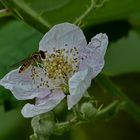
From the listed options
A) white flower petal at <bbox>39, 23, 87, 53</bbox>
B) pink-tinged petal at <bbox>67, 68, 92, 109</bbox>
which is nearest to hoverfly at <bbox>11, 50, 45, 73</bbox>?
Answer: white flower petal at <bbox>39, 23, 87, 53</bbox>

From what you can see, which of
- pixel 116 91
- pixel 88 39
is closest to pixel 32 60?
pixel 116 91

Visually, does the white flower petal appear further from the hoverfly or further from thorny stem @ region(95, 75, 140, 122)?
thorny stem @ region(95, 75, 140, 122)

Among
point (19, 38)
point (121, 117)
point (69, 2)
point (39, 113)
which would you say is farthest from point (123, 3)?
point (121, 117)

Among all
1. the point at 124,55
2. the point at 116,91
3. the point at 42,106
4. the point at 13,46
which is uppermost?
the point at 13,46

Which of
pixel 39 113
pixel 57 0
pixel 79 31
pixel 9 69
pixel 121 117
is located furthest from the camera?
pixel 121 117

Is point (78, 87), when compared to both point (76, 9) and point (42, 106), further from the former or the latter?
point (76, 9)

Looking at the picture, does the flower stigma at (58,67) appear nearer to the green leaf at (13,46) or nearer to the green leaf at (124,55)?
the green leaf at (13,46)

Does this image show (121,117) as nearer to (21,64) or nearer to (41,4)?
(41,4)
